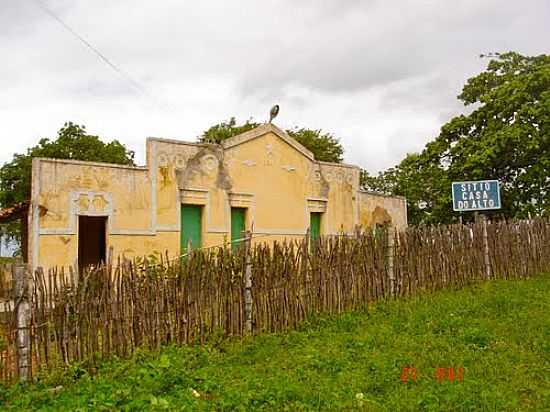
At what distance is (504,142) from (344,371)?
46.1 feet

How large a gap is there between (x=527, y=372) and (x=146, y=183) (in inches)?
308

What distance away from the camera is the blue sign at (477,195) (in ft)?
33.7

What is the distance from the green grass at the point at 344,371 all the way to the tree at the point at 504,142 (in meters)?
10.8

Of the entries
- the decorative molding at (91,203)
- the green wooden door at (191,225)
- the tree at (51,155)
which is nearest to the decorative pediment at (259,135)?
the green wooden door at (191,225)

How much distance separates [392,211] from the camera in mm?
16172

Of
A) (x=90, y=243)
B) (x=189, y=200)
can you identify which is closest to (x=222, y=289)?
(x=189, y=200)

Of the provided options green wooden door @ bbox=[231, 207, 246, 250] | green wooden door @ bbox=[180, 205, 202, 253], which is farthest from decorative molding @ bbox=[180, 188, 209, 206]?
green wooden door @ bbox=[231, 207, 246, 250]

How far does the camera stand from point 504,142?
17.2 m

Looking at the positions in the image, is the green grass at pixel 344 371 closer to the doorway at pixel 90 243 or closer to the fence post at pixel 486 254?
the fence post at pixel 486 254

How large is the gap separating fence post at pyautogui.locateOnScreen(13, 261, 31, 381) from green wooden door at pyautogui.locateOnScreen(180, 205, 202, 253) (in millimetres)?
6078

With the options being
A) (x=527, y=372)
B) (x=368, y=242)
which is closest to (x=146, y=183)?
(x=368, y=242)

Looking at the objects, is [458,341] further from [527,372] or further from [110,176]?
[110,176]
